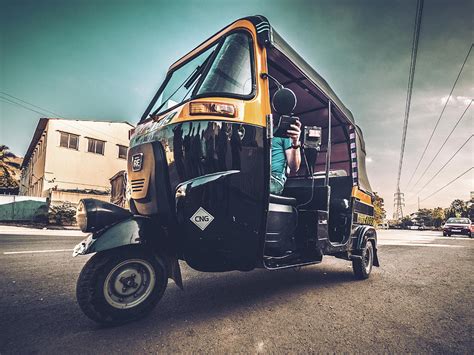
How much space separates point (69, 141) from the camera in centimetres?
2181

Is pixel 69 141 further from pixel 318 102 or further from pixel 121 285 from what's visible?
pixel 121 285

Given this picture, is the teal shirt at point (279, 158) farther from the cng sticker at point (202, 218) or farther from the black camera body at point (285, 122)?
the cng sticker at point (202, 218)

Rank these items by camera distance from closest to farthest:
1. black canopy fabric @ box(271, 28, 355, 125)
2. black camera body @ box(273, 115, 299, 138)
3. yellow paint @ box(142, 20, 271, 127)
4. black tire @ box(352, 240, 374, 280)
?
yellow paint @ box(142, 20, 271, 127), black camera body @ box(273, 115, 299, 138), black canopy fabric @ box(271, 28, 355, 125), black tire @ box(352, 240, 374, 280)

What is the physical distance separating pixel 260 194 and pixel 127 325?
1.46m

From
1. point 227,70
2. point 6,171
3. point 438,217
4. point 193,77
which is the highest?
point 6,171

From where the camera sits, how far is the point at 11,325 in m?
1.91

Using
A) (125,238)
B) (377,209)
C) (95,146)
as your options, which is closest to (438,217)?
(377,209)

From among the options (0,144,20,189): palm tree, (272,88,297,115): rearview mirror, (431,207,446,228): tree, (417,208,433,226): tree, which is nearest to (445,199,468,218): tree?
(431,207,446,228): tree

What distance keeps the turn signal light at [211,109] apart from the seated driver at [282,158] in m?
0.77

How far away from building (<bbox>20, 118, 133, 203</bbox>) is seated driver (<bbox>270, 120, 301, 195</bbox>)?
20613 mm

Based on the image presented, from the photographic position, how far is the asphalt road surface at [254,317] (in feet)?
5.63

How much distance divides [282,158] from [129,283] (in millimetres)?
2038

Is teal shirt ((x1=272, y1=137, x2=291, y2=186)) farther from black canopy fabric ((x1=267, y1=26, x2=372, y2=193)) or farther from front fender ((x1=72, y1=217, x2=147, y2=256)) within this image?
front fender ((x1=72, y1=217, x2=147, y2=256))

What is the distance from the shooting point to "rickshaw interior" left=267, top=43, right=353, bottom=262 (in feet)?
9.95
